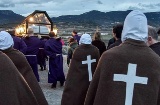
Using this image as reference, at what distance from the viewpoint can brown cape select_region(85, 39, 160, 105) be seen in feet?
13.5

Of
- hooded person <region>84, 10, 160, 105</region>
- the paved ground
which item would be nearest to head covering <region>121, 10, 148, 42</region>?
hooded person <region>84, 10, 160, 105</region>

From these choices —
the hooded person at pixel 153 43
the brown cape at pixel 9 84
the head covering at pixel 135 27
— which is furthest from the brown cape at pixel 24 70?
the head covering at pixel 135 27

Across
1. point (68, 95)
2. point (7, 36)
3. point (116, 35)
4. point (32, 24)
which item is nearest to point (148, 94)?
point (7, 36)

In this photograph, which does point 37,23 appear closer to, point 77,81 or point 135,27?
point 77,81

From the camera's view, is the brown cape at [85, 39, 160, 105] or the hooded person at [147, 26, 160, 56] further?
the hooded person at [147, 26, 160, 56]

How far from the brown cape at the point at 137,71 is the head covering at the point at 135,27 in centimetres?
5

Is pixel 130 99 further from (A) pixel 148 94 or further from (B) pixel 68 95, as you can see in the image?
(B) pixel 68 95

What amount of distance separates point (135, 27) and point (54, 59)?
363 inches

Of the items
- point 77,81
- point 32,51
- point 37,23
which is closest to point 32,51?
point 32,51

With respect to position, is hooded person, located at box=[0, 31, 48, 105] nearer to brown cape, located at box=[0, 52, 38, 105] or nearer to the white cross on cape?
brown cape, located at box=[0, 52, 38, 105]

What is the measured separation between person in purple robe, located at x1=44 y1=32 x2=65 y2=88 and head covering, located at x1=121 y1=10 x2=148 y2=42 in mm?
8711

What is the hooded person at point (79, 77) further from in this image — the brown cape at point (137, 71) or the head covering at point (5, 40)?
the brown cape at point (137, 71)

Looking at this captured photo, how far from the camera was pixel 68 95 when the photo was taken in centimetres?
772

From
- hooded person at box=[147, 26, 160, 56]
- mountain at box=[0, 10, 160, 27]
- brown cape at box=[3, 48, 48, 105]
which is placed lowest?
mountain at box=[0, 10, 160, 27]
